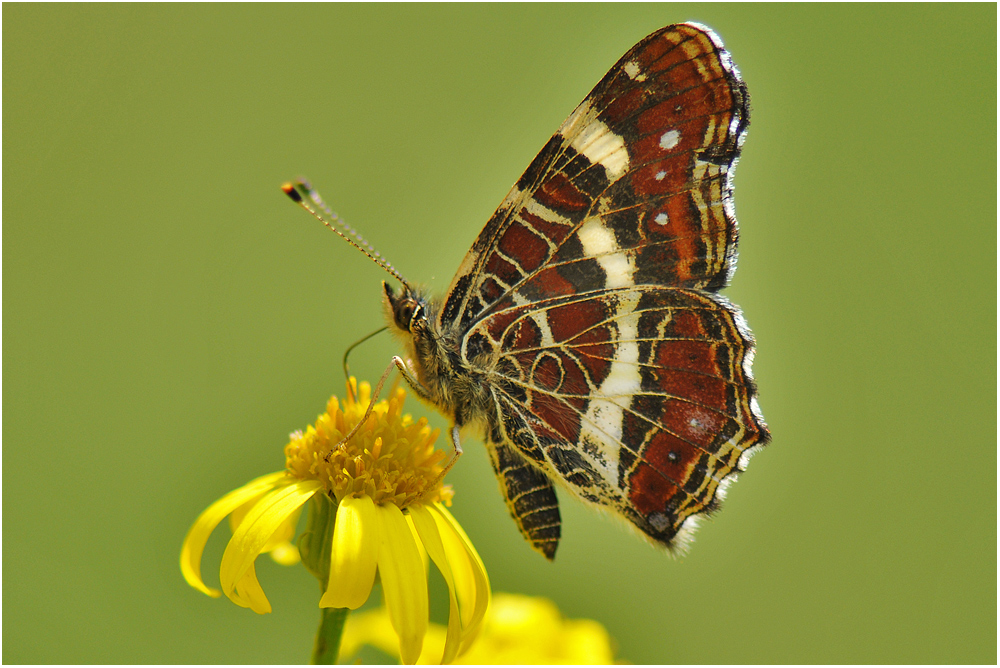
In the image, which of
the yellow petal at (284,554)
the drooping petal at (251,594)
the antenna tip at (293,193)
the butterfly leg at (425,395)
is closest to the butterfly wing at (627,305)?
the butterfly leg at (425,395)

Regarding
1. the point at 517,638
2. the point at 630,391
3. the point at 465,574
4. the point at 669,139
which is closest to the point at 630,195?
the point at 669,139

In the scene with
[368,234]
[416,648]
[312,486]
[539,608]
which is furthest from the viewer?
[368,234]

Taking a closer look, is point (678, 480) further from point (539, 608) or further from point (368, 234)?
point (368, 234)

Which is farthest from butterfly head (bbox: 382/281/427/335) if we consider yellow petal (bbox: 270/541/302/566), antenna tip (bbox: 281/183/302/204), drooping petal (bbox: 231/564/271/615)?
drooping petal (bbox: 231/564/271/615)

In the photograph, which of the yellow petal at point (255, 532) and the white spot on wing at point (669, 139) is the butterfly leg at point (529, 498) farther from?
the white spot on wing at point (669, 139)

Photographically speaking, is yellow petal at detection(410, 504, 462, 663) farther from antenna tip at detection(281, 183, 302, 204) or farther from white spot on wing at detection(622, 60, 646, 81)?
white spot on wing at detection(622, 60, 646, 81)

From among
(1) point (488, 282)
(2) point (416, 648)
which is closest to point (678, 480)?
(1) point (488, 282)
